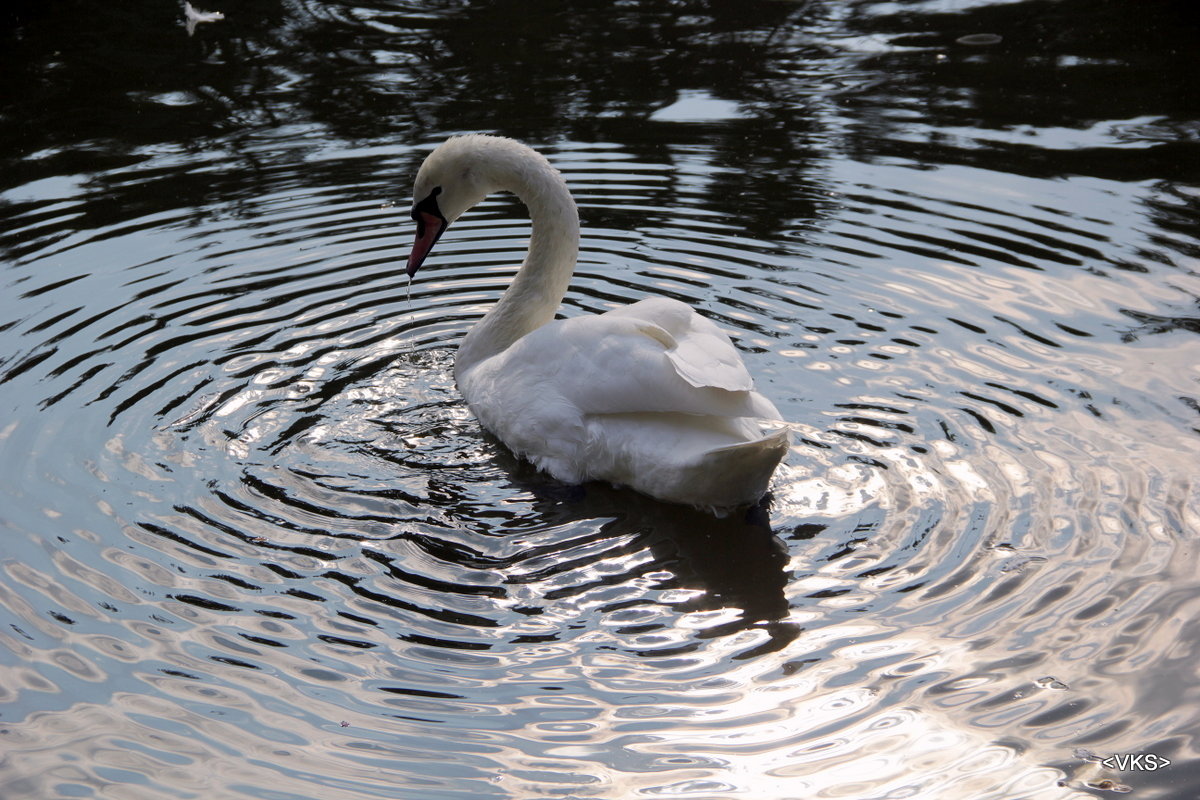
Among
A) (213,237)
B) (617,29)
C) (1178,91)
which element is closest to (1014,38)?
(1178,91)

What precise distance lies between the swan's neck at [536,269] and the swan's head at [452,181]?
15 centimetres

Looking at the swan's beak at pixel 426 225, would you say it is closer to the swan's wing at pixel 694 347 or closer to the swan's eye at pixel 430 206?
the swan's eye at pixel 430 206

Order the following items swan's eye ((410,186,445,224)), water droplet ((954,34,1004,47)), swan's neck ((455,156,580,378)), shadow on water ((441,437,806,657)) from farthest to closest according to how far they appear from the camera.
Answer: water droplet ((954,34,1004,47)) < swan's eye ((410,186,445,224)) < swan's neck ((455,156,580,378)) < shadow on water ((441,437,806,657))

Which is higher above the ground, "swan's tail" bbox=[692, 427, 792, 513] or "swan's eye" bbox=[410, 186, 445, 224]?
"swan's eye" bbox=[410, 186, 445, 224]

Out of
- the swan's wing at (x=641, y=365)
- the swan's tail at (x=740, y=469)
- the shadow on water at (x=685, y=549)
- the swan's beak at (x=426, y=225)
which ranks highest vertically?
the swan's beak at (x=426, y=225)

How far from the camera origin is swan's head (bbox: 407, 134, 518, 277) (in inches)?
241

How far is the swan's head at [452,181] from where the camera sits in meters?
6.12

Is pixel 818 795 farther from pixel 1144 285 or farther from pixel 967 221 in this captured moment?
pixel 967 221

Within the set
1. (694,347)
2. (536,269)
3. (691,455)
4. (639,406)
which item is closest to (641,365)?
(639,406)

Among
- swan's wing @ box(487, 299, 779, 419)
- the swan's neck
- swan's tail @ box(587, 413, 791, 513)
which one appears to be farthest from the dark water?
swan's wing @ box(487, 299, 779, 419)

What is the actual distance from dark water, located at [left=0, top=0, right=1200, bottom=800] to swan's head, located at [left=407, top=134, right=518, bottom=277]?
587 millimetres

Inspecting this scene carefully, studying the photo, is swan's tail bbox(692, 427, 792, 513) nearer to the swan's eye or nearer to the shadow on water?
the shadow on water

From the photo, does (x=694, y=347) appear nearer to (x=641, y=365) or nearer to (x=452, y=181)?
(x=641, y=365)

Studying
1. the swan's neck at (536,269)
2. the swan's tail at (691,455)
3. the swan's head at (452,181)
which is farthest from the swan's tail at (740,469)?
the swan's head at (452,181)
